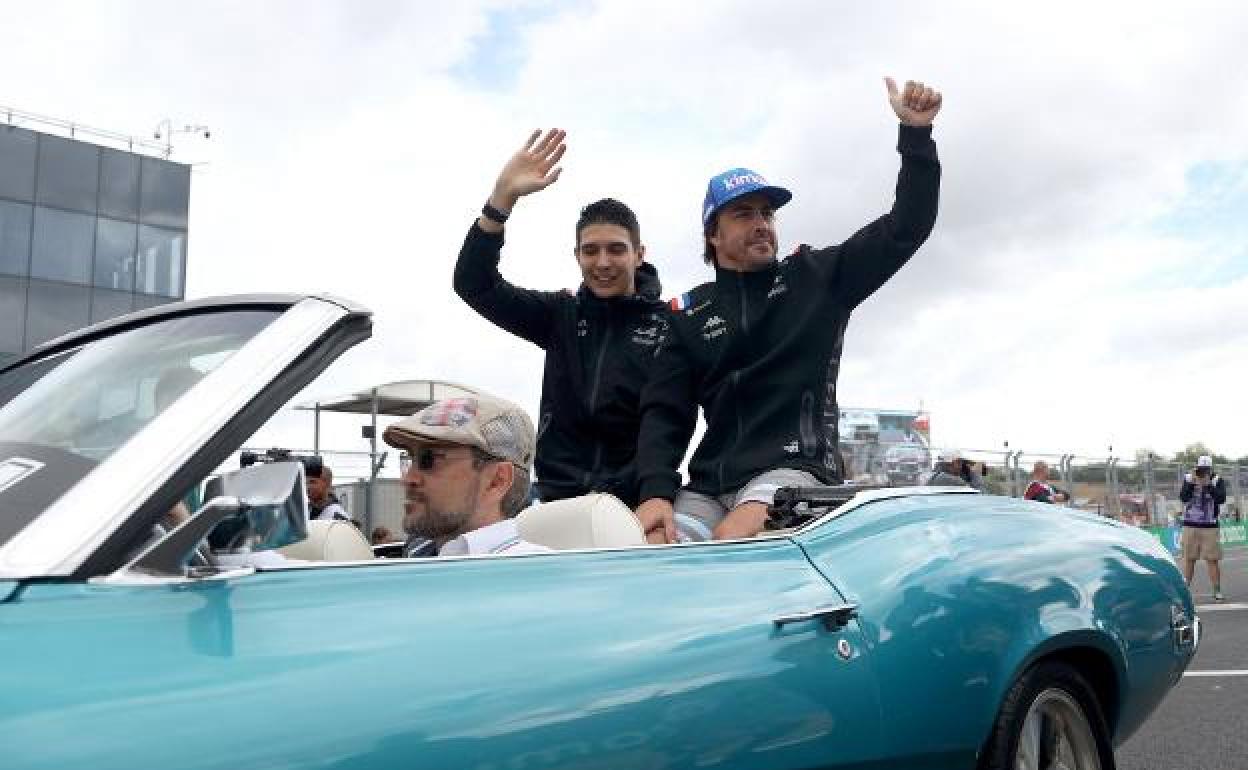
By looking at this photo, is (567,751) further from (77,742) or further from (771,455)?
(771,455)

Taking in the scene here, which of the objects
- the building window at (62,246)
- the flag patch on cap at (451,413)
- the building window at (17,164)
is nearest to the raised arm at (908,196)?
the flag patch on cap at (451,413)

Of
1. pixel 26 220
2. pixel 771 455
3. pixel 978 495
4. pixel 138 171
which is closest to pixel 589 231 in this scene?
pixel 771 455

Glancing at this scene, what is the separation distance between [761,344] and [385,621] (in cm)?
212

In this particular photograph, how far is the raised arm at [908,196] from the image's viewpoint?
347cm

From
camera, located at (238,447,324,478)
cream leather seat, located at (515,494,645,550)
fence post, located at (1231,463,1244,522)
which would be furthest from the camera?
fence post, located at (1231,463,1244,522)

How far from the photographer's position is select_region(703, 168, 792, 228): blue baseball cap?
364cm

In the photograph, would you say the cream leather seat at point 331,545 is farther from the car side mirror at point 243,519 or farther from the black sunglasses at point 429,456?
the car side mirror at point 243,519

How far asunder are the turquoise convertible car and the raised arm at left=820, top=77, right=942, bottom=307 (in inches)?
42.1

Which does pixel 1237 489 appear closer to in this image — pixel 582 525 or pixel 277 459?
pixel 277 459

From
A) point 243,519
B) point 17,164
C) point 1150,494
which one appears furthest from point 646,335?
point 17,164

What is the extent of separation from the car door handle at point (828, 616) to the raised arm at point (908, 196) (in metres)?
1.49

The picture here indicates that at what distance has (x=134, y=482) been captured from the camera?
5.22ft

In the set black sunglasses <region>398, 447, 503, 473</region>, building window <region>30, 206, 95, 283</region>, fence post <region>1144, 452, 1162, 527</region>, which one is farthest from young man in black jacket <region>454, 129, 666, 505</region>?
building window <region>30, 206, 95, 283</region>

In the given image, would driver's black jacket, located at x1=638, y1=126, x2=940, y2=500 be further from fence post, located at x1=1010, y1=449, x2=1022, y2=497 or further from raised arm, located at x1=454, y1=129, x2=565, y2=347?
fence post, located at x1=1010, y1=449, x2=1022, y2=497
